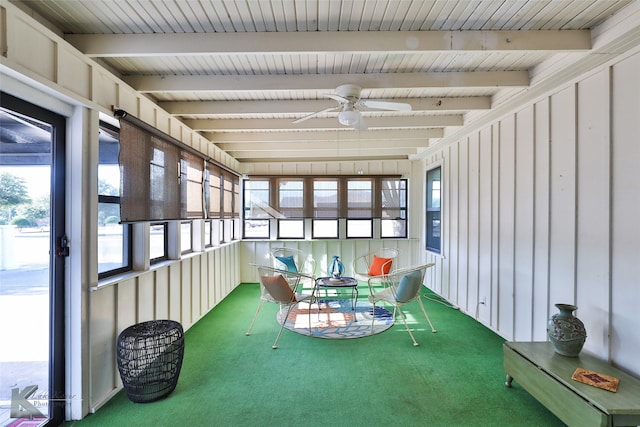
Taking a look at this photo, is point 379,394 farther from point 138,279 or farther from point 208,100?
point 208,100

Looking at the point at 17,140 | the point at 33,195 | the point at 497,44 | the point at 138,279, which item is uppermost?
the point at 497,44

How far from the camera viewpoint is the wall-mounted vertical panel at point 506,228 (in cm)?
329

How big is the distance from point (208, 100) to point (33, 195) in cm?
200

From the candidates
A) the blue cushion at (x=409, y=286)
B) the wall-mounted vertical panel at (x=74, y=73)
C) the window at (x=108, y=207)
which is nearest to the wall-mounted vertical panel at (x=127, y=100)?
the window at (x=108, y=207)

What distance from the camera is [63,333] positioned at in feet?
6.86

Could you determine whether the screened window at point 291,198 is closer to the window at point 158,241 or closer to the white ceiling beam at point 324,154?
the white ceiling beam at point 324,154

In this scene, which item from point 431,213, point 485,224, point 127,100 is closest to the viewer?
point 127,100

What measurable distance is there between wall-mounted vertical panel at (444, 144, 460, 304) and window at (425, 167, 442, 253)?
0.48m

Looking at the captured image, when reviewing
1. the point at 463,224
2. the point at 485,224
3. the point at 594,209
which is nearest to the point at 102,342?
the point at 594,209

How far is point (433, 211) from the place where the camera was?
567cm

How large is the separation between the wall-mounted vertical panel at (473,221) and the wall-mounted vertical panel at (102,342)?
4.17 meters

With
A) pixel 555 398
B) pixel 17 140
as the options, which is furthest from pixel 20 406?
pixel 555 398

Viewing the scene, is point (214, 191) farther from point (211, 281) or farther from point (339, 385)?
point (339, 385)

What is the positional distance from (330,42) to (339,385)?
276 cm
